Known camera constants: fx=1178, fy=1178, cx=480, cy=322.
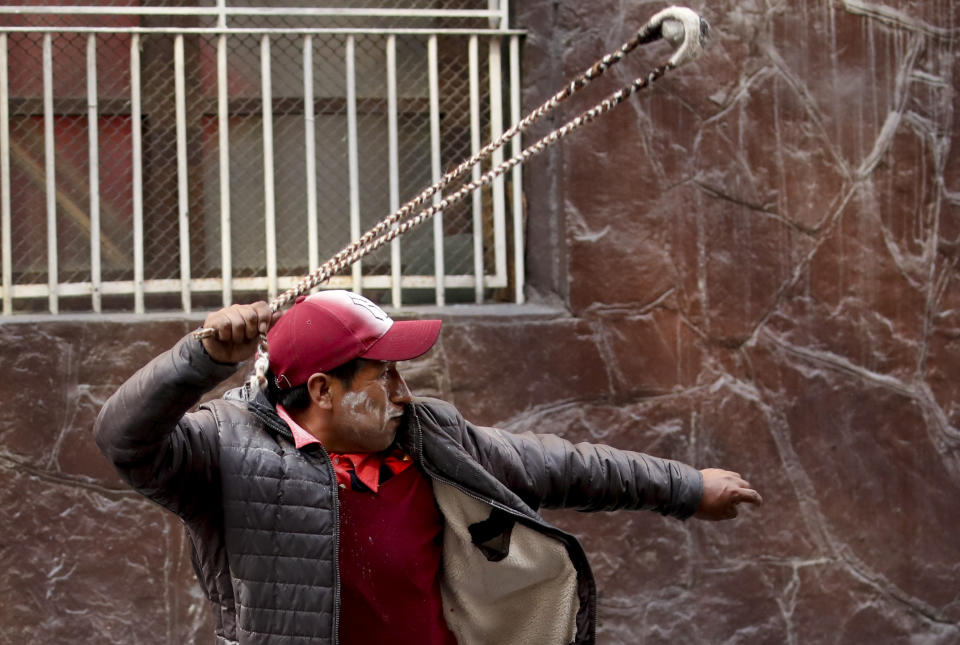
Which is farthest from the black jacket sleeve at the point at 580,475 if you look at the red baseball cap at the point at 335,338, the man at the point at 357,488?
the red baseball cap at the point at 335,338

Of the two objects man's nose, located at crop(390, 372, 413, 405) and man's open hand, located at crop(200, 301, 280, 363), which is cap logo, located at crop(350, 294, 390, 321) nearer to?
man's nose, located at crop(390, 372, 413, 405)

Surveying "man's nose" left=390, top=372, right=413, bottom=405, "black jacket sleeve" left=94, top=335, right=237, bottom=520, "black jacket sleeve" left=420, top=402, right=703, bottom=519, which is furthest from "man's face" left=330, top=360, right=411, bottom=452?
"black jacket sleeve" left=94, top=335, right=237, bottom=520

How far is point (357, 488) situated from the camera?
9.92 ft

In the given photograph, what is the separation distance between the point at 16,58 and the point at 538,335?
8.13ft

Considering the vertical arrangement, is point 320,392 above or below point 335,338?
below

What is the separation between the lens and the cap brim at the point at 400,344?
119 inches

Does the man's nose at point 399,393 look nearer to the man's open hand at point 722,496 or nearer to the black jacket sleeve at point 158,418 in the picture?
the black jacket sleeve at point 158,418

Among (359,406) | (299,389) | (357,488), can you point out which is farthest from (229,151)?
(357,488)

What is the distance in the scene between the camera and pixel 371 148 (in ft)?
17.0

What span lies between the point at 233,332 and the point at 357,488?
62cm

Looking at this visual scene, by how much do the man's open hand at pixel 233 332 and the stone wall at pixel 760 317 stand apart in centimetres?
210

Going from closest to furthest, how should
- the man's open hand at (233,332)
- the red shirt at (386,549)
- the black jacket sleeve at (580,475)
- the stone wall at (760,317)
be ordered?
the man's open hand at (233,332), the red shirt at (386,549), the black jacket sleeve at (580,475), the stone wall at (760,317)

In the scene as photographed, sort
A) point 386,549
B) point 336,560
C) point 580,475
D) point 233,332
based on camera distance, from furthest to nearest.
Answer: point 580,475, point 386,549, point 336,560, point 233,332

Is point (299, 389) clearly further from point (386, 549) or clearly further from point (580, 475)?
point (580, 475)
